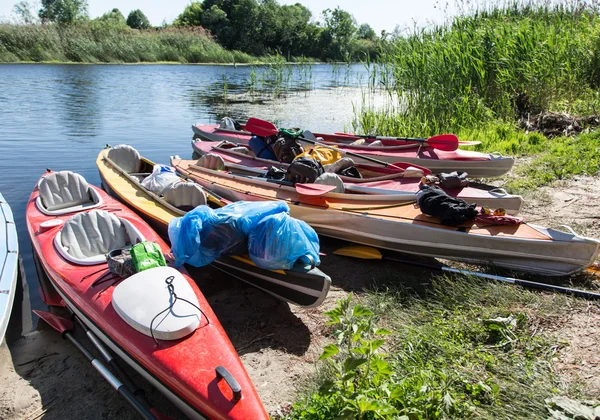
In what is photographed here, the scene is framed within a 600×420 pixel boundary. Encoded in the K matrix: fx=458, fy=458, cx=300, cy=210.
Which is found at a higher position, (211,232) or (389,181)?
(389,181)

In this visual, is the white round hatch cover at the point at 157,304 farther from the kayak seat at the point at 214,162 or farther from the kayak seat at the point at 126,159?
the kayak seat at the point at 126,159

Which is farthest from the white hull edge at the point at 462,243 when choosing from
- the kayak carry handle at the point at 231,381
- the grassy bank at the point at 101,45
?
the grassy bank at the point at 101,45

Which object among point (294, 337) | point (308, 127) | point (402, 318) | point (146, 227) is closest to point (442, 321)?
point (402, 318)

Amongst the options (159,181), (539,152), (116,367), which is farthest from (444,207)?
(539,152)

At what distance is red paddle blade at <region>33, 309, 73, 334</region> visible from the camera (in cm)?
390

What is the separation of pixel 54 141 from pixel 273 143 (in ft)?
20.6

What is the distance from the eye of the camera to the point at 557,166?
22.0ft

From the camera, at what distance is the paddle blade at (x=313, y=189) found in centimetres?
532

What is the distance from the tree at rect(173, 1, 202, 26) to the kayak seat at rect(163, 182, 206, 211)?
48525 millimetres

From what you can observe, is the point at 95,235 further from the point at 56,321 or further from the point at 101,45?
the point at 101,45

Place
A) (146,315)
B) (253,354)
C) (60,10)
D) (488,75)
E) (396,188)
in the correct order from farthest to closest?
(60,10)
(488,75)
(396,188)
(253,354)
(146,315)

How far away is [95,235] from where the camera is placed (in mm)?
Answer: 4500

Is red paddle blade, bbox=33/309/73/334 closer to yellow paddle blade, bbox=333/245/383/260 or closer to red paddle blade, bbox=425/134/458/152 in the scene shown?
yellow paddle blade, bbox=333/245/383/260

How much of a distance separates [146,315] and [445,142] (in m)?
5.44
